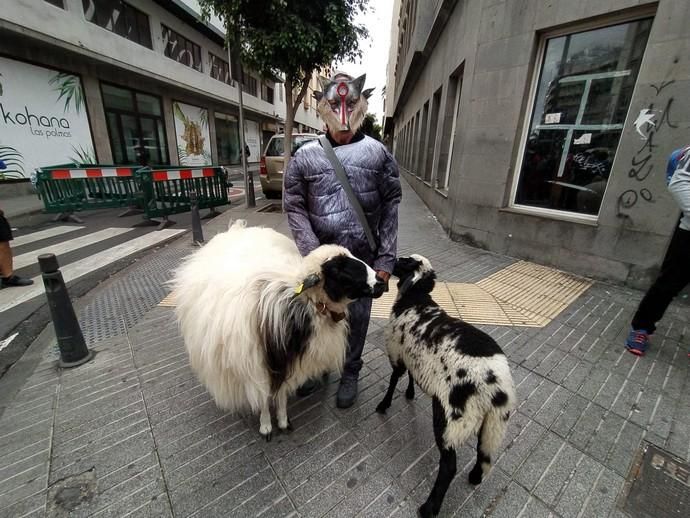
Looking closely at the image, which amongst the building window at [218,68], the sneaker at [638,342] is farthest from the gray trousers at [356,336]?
the building window at [218,68]

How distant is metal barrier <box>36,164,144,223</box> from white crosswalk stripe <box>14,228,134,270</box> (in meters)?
1.40

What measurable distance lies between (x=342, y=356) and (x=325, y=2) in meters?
9.08

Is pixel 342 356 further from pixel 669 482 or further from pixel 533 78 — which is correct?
pixel 533 78

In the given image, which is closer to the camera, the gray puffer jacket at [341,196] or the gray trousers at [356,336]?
the gray puffer jacket at [341,196]

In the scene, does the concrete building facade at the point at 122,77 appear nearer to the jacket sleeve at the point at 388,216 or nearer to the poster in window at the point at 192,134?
the poster in window at the point at 192,134

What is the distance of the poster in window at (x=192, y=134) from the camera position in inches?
750

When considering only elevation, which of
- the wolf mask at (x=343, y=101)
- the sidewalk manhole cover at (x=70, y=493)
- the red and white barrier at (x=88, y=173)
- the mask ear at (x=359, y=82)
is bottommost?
the sidewalk manhole cover at (x=70, y=493)

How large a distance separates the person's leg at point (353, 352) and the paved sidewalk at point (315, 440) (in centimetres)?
12

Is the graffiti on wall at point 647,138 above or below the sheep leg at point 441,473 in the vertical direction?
above

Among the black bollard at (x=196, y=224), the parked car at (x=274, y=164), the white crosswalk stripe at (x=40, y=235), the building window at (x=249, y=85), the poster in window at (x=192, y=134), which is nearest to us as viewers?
the white crosswalk stripe at (x=40, y=235)

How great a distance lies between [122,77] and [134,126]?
85.7 inches

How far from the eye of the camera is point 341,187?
227cm

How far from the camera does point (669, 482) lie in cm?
196

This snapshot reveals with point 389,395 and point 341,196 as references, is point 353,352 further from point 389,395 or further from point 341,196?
point 341,196
